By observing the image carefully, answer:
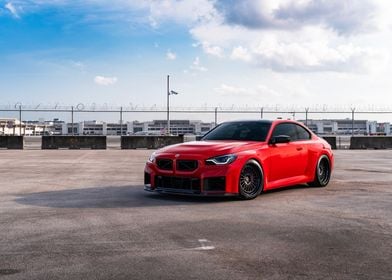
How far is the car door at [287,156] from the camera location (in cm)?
908

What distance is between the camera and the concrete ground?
4375mm

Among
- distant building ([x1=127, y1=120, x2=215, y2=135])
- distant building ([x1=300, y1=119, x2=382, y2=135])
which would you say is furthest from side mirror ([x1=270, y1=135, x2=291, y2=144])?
distant building ([x1=127, y1=120, x2=215, y2=135])

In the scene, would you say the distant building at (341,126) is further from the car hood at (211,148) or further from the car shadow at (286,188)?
the car hood at (211,148)

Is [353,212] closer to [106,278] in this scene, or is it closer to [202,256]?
[202,256]

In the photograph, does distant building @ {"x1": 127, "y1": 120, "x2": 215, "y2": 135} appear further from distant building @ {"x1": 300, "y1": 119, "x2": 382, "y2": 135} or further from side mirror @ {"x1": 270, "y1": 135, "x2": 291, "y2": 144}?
side mirror @ {"x1": 270, "y1": 135, "x2": 291, "y2": 144}

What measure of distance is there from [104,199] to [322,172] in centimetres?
458

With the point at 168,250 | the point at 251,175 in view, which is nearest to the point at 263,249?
the point at 168,250

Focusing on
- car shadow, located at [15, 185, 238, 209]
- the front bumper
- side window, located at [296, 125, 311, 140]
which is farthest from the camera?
side window, located at [296, 125, 311, 140]

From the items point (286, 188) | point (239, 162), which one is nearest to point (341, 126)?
point (286, 188)

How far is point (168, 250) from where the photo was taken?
5016mm

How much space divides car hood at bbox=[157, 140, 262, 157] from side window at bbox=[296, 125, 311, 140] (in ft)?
4.98

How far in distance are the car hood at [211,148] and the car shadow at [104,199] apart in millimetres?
793

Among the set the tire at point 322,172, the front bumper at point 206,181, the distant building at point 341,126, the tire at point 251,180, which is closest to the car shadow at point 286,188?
the tire at point 322,172

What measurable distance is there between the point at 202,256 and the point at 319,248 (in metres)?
1.22
